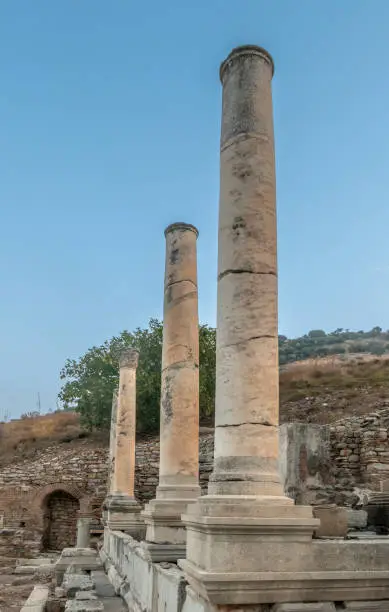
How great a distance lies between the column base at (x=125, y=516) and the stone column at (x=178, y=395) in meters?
6.34

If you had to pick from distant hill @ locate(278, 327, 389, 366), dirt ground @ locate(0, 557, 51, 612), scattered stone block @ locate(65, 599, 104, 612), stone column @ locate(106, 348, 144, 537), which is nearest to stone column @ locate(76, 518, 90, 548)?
dirt ground @ locate(0, 557, 51, 612)

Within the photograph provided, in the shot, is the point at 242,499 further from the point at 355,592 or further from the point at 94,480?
the point at 94,480

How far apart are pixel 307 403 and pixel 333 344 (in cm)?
4481

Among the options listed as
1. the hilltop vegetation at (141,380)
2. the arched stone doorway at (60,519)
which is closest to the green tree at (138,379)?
the hilltop vegetation at (141,380)

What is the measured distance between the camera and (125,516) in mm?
16250

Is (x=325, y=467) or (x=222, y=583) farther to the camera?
(x=325, y=467)

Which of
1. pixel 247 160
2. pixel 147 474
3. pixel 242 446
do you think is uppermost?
pixel 247 160

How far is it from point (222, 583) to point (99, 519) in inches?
889

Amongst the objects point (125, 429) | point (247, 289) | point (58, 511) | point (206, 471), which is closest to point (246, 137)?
point (247, 289)

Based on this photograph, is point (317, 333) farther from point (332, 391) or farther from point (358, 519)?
point (358, 519)

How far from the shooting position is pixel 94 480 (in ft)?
88.6

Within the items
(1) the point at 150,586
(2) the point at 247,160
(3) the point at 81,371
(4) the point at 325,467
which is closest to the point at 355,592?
(1) the point at 150,586

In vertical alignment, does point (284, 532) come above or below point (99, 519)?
above

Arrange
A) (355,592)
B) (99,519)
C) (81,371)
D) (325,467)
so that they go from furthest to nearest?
(81,371) < (99,519) < (325,467) < (355,592)
